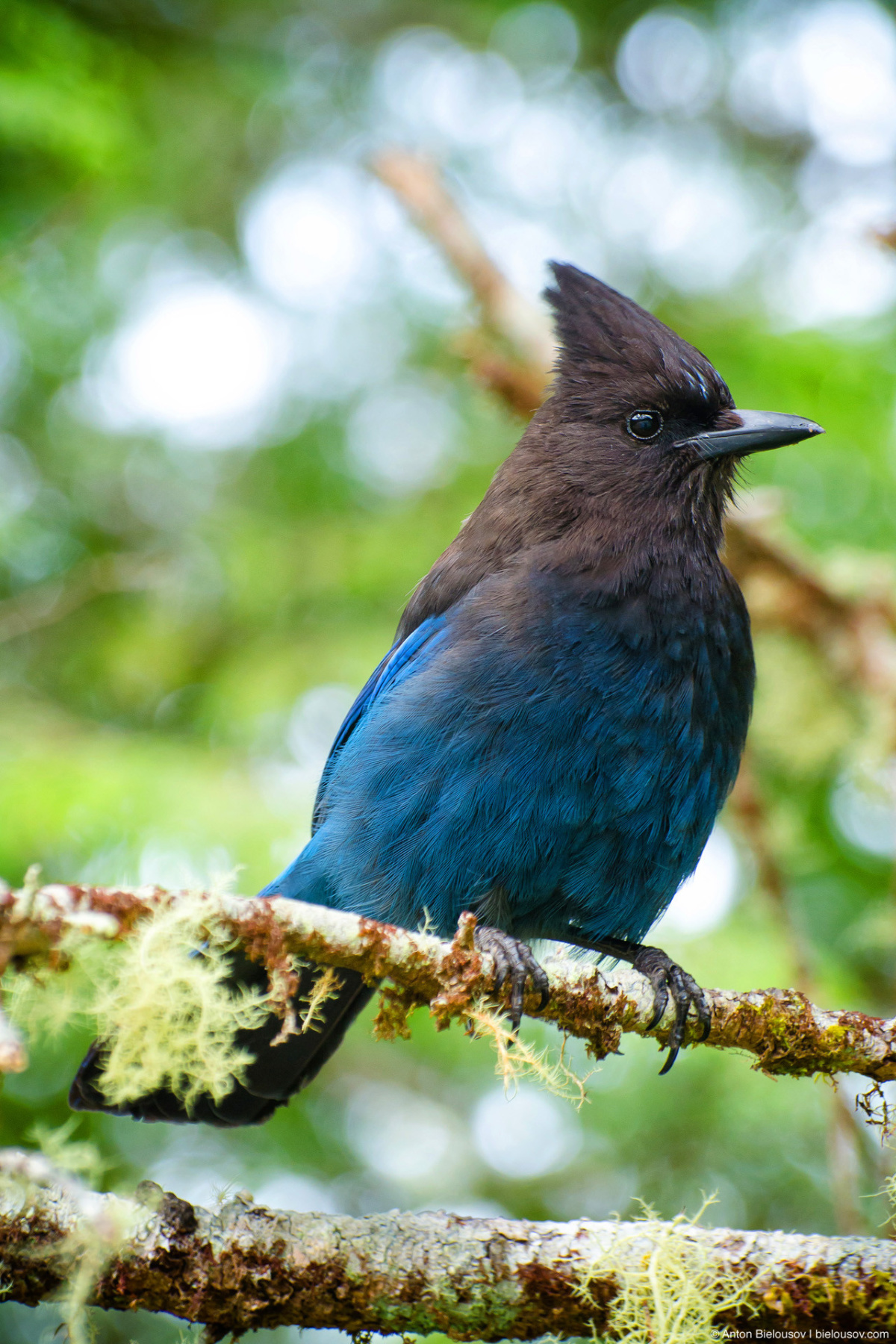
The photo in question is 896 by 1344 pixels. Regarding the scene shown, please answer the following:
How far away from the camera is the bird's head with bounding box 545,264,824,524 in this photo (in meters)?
4.00

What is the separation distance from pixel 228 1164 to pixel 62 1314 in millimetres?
3496

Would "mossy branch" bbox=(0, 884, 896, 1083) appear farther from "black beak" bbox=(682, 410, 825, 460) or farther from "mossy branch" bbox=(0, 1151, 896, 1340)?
"black beak" bbox=(682, 410, 825, 460)

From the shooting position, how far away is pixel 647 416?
13.5 ft

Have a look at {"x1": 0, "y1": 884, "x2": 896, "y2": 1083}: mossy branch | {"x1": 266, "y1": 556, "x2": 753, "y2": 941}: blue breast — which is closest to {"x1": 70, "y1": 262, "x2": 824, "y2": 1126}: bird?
{"x1": 266, "y1": 556, "x2": 753, "y2": 941}: blue breast

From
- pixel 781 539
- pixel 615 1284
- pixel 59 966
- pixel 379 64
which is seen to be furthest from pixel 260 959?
pixel 379 64

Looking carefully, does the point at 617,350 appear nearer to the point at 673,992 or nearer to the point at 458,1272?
the point at 673,992

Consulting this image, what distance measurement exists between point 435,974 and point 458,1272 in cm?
65

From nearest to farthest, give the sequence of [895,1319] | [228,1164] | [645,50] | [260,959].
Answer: [260,959]
[895,1319]
[228,1164]
[645,50]

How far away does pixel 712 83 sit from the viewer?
777 cm

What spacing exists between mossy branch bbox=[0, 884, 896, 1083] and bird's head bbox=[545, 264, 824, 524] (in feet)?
5.40

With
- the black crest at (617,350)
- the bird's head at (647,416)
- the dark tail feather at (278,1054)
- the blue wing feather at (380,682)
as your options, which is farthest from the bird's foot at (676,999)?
the black crest at (617,350)

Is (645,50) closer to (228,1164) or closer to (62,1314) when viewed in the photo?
(228,1164)

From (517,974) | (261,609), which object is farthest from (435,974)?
(261,609)

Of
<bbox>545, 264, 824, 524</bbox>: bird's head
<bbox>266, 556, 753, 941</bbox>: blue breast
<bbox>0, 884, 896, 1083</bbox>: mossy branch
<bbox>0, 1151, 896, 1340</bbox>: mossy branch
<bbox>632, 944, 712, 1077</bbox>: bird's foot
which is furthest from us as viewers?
<bbox>545, 264, 824, 524</bbox>: bird's head
